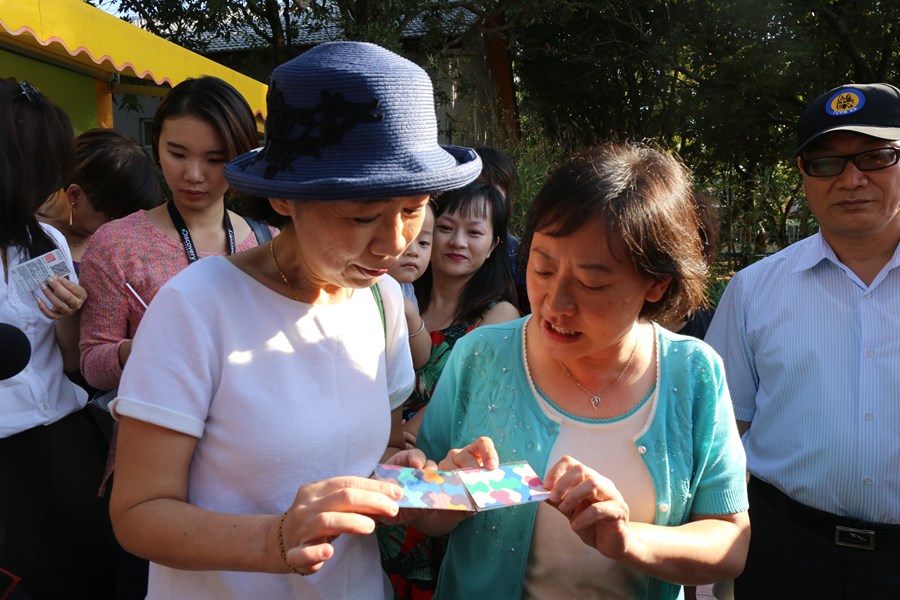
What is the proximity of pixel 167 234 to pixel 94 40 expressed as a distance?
11.8 ft

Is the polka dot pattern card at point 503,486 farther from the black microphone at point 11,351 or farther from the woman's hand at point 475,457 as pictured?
the black microphone at point 11,351

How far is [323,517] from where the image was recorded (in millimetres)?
1307

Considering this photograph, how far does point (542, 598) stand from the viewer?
180 centimetres

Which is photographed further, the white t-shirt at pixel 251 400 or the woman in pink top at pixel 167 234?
the woman in pink top at pixel 167 234

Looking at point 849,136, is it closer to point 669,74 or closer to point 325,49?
point 325,49

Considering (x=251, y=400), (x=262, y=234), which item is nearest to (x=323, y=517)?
(x=251, y=400)

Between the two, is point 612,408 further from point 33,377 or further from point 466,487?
point 33,377

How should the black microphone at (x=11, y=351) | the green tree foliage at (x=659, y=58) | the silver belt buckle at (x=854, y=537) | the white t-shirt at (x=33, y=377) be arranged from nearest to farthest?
1. the black microphone at (x=11, y=351)
2. the white t-shirt at (x=33, y=377)
3. the silver belt buckle at (x=854, y=537)
4. the green tree foliage at (x=659, y=58)

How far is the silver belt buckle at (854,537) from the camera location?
2.65m

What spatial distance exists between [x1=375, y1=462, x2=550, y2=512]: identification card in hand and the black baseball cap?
207cm

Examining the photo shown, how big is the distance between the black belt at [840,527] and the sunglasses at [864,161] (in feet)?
4.15

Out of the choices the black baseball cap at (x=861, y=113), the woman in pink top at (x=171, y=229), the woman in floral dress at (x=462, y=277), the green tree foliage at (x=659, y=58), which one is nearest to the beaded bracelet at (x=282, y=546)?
the woman in pink top at (x=171, y=229)

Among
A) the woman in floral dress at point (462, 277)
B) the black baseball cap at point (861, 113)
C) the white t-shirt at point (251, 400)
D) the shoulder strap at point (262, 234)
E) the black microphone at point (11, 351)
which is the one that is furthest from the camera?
the woman in floral dress at point (462, 277)

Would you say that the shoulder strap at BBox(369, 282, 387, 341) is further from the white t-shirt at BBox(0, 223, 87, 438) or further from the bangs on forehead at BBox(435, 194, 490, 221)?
the bangs on forehead at BBox(435, 194, 490, 221)
